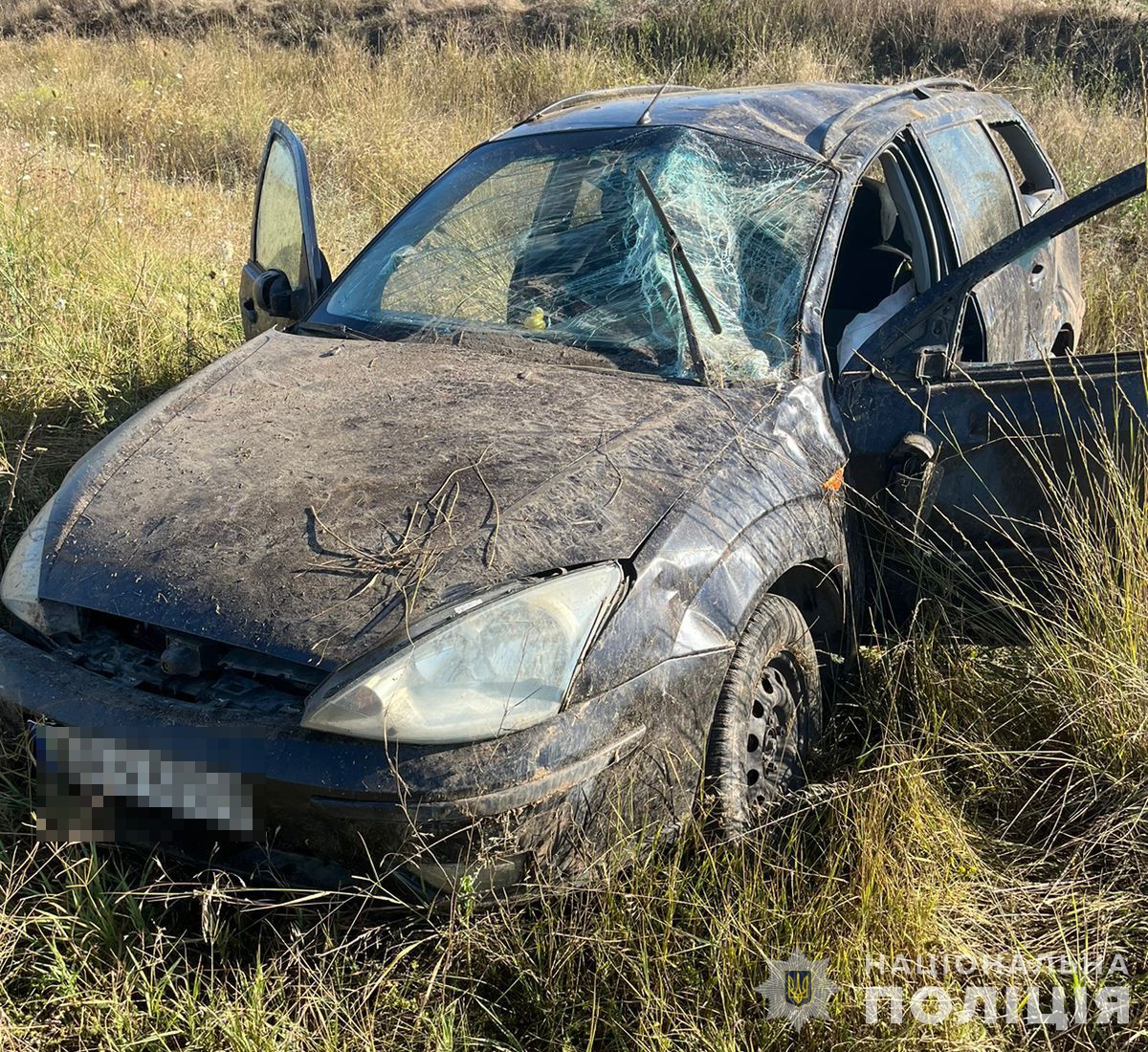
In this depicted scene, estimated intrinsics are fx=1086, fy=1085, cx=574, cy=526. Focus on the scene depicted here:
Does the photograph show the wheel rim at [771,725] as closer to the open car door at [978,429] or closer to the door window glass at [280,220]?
the open car door at [978,429]

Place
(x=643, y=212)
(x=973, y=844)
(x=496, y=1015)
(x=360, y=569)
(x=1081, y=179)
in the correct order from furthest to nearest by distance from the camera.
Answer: (x=1081, y=179) < (x=643, y=212) < (x=973, y=844) < (x=360, y=569) < (x=496, y=1015)

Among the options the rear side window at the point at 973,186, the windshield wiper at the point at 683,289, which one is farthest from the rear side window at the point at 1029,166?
the windshield wiper at the point at 683,289

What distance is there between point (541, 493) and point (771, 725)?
0.74 m

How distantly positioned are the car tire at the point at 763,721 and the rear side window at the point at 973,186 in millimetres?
1679

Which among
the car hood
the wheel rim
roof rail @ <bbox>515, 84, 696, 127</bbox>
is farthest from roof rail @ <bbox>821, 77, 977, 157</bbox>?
the wheel rim

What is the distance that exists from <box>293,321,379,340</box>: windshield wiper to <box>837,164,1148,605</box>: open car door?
1.35 m

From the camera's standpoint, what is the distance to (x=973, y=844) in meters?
2.32

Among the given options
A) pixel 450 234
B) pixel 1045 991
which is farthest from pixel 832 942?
pixel 450 234

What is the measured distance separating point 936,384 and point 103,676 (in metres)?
2.07

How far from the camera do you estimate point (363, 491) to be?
7.52 ft

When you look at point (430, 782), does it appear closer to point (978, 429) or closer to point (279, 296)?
point (978, 429)

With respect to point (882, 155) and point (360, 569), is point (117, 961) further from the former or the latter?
point (882, 155)

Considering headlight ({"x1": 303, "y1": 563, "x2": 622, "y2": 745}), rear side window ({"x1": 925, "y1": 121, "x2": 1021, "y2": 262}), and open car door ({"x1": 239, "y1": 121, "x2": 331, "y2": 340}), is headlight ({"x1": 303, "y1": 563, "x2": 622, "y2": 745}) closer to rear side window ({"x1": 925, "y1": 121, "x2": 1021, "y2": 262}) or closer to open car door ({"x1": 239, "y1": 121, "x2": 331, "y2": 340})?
open car door ({"x1": 239, "y1": 121, "x2": 331, "y2": 340})

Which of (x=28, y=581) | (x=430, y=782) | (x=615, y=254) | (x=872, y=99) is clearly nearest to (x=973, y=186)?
(x=872, y=99)
